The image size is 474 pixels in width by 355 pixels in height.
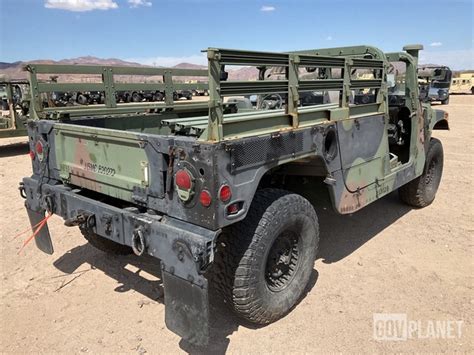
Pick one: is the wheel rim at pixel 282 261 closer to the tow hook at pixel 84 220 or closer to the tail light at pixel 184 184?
the tail light at pixel 184 184

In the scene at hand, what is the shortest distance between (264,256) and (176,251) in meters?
0.63

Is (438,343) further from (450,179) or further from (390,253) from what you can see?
(450,179)

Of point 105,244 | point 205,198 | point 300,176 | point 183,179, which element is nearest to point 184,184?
point 183,179

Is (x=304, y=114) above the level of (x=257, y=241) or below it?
above

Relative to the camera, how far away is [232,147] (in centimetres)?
240

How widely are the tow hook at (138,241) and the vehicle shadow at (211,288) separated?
29.2 inches

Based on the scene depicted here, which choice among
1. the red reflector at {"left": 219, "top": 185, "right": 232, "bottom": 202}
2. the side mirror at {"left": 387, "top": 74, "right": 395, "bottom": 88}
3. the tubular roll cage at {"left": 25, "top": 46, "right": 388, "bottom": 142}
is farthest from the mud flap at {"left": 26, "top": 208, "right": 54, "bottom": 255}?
the side mirror at {"left": 387, "top": 74, "right": 395, "bottom": 88}

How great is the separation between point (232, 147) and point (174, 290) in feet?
3.08

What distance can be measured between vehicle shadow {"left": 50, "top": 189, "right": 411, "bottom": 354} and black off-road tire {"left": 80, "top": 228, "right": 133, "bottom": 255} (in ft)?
0.21

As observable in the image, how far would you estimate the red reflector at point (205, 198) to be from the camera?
2.37 meters

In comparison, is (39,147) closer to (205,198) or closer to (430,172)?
(205,198)

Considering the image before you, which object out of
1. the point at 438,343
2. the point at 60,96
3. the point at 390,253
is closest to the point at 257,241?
the point at 438,343

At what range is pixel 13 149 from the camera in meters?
11.2

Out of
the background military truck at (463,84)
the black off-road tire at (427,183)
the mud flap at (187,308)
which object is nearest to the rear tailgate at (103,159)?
the mud flap at (187,308)
